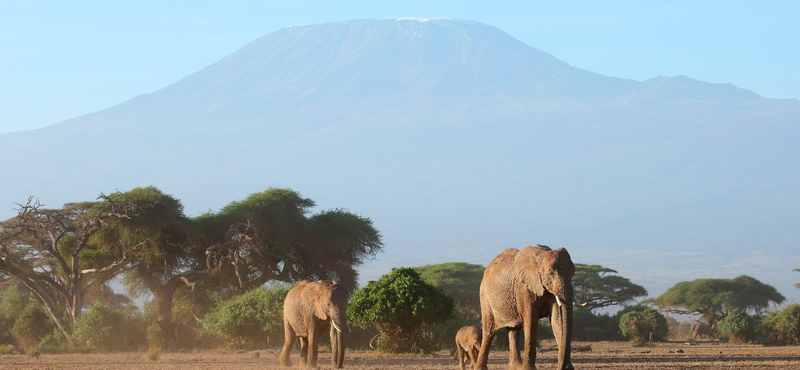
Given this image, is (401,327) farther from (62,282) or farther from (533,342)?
(62,282)

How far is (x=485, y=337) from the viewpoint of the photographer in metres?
22.4

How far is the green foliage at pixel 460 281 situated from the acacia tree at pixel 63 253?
15.9 metres

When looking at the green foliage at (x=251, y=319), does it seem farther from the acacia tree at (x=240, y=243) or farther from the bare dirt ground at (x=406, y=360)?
the acacia tree at (x=240, y=243)

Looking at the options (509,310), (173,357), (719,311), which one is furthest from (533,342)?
(719,311)

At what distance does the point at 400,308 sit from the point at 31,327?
1822 centimetres

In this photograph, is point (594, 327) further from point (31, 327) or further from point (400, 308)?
point (31, 327)

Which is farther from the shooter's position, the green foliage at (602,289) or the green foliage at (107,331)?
the green foliage at (602,289)

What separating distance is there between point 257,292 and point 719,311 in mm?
32317

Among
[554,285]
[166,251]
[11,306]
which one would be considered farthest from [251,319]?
[554,285]

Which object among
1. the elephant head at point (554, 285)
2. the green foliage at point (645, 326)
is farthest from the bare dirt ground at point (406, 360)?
the green foliage at point (645, 326)

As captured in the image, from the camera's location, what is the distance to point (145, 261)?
44.7 metres

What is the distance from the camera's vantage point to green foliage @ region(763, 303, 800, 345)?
135 feet

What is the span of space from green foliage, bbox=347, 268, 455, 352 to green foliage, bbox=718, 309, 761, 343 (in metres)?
16.1

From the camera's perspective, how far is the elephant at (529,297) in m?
19.4
